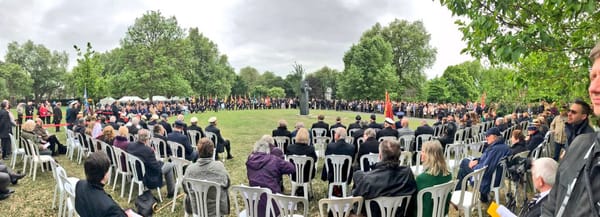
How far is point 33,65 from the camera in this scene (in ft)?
179

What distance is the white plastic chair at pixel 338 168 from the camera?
5.00 metres

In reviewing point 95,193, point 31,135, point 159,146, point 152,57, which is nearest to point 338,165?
point 95,193

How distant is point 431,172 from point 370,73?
3601 centimetres

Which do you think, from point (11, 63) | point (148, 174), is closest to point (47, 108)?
point (148, 174)

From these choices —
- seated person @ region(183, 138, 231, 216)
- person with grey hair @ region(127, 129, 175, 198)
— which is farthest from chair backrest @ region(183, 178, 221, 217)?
person with grey hair @ region(127, 129, 175, 198)

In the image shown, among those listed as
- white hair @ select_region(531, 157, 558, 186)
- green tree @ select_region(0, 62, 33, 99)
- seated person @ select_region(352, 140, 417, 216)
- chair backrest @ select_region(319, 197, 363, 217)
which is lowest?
chair backrest @ select_region(319, 197, 363, 217)

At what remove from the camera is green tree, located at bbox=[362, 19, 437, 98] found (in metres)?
42.0

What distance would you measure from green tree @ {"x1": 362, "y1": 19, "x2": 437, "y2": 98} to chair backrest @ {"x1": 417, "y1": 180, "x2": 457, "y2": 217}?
39544 mm

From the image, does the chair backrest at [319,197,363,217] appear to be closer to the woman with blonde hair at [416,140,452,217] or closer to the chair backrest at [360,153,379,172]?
the woman with blonde hair at [416,140,452,217]

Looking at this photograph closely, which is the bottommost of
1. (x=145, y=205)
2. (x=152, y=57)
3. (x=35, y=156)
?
(x=145, y=205)

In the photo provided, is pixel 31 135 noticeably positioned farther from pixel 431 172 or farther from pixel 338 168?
pixel 431 172

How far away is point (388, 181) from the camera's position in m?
2.98

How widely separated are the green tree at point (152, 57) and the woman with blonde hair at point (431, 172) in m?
33.1

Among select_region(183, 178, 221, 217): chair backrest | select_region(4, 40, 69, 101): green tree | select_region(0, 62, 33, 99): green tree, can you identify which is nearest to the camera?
select_region(183, 178, 221, 217): chair backrest
